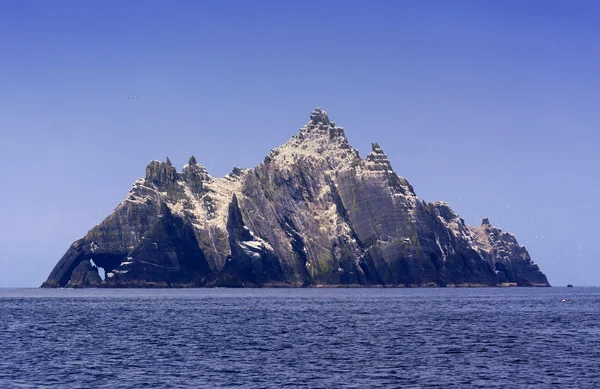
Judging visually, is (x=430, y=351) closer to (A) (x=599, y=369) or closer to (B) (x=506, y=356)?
(B) (x=506, y=356)

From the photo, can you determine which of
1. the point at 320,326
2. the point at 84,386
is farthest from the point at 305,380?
the point at 320,326

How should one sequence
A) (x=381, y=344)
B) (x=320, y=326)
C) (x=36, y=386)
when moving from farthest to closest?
(x=320, y=326), (x=381, y=344), (x=36, y=386)

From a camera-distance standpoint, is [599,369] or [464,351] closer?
[599,369]

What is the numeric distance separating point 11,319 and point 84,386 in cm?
6983

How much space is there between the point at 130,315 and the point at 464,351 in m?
67.4

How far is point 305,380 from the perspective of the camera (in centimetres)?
5753

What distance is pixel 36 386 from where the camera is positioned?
54.4 m

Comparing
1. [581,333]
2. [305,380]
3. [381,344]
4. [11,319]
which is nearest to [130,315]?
[11,319]

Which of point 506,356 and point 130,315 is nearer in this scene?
point 506,356

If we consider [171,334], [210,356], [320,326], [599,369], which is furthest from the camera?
[320,326]

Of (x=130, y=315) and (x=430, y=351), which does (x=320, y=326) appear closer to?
(x=430, y=351)

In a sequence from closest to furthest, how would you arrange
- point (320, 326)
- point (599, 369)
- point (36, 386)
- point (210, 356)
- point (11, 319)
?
1. point (36, 386)
2. point (599, 369)
3. point (210, 356)
4. point (320, 326)
5. point (11, 319)

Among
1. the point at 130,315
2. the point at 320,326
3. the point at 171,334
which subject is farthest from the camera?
the point at 130,315

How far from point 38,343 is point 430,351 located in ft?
124
